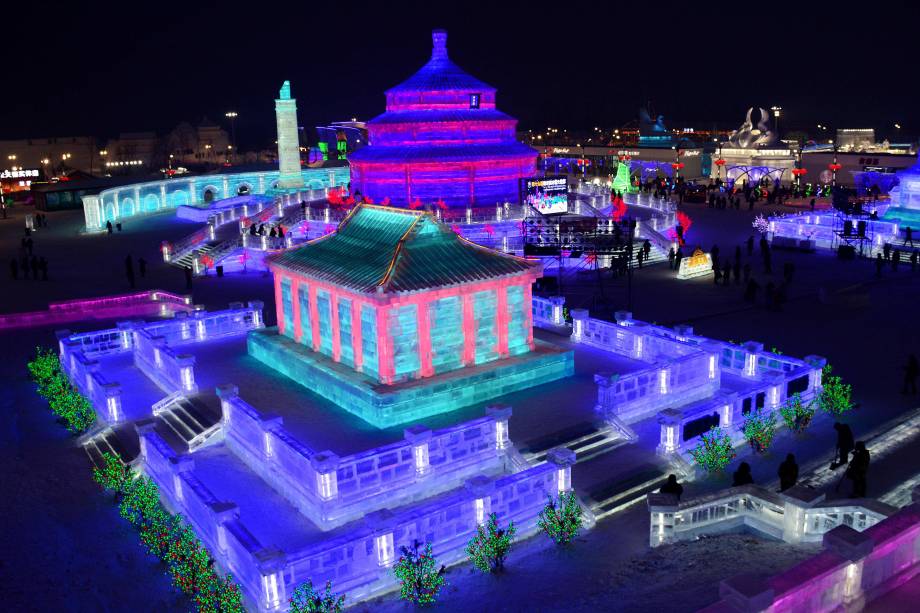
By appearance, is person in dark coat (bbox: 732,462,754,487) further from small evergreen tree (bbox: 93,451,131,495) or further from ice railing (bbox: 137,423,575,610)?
small evergreen tree (bbox: 93,451,131,495)

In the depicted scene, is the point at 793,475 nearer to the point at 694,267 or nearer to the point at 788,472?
the point at 788,472

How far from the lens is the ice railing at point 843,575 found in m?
9.14

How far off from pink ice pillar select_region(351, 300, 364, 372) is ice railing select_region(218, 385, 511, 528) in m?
3.19

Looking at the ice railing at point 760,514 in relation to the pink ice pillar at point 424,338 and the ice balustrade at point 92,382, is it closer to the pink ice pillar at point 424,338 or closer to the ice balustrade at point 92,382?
the pink ice pillar at point 424,338

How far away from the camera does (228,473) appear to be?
1570cm

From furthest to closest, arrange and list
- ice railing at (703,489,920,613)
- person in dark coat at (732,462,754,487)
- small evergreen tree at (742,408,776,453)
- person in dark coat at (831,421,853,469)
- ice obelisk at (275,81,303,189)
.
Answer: ice obelisk at (275,81,303,189) < small evergreen tree at (742,408,776,453) < person in dark coat at (831,421,853,469) < person in dark coat at (732,462,754,487) < ice railing at (703,489,920,613)

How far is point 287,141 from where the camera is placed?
59719mm

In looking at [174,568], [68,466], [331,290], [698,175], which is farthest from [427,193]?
[698,175]

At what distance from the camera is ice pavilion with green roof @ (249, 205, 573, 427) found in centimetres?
1759

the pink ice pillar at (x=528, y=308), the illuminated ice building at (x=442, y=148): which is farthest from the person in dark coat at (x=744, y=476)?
the illuminated ice building at (x=442, y=148)

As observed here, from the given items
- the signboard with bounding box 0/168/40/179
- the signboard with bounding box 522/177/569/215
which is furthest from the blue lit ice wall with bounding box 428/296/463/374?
the signboard with bounding box 0/168/40/179

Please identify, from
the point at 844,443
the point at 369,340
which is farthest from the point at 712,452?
the point at 369,340

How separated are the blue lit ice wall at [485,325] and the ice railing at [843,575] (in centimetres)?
1000

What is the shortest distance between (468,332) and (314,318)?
4151mm
